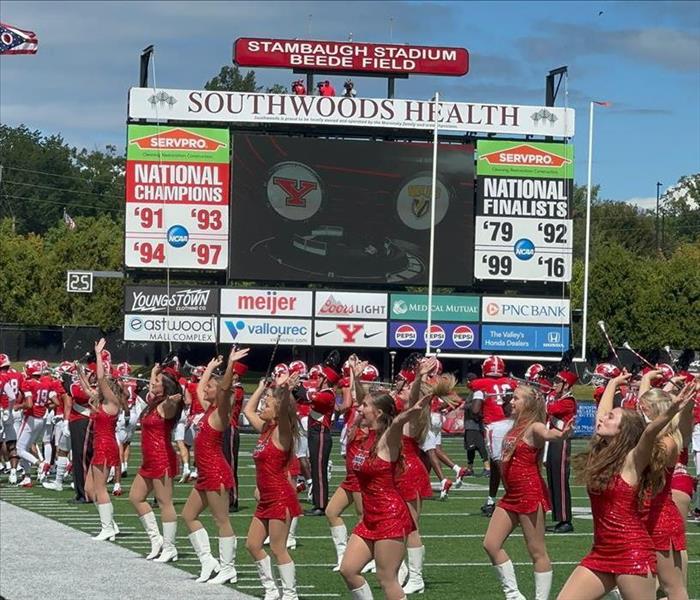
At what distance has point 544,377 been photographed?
1845cm

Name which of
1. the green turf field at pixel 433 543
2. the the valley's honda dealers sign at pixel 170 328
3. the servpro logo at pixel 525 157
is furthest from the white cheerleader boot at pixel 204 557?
the servpro logo at pixel 525 157

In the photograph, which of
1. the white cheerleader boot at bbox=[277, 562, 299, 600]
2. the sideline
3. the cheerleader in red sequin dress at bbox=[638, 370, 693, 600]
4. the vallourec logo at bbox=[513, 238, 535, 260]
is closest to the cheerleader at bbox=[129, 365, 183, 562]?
the sideline

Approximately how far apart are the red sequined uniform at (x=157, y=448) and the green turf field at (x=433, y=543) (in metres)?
0.87

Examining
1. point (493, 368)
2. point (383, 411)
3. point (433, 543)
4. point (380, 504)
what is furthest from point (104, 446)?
point (380, 504)

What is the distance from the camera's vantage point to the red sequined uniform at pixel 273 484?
12.1m

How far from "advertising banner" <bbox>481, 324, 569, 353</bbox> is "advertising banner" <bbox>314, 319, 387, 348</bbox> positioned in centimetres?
257

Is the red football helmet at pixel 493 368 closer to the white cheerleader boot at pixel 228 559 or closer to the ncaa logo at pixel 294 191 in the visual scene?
the white cheerleader boot at pixel 228 559

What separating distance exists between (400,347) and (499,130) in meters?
5.83

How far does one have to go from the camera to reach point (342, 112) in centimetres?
3800

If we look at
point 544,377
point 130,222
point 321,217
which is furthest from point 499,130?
point 544,377

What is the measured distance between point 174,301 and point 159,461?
22.8 m

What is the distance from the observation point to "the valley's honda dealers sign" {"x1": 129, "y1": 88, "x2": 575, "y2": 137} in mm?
37406

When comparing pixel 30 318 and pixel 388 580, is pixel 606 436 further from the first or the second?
pixel 30 318

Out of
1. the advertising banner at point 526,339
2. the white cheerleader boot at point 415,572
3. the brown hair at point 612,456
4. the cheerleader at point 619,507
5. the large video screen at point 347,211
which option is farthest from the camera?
the advertising banner at point 526,339
